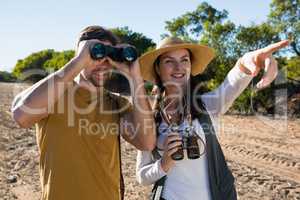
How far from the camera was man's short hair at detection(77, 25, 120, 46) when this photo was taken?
2.24 meters

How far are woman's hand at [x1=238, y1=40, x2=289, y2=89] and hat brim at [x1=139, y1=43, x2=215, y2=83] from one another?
0.96ft

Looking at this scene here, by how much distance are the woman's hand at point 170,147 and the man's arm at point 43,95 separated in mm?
598

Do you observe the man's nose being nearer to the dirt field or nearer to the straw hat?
the straw hat

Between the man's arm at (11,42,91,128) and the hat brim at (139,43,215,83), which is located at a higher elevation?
the hat brim at (139,43,215,83)

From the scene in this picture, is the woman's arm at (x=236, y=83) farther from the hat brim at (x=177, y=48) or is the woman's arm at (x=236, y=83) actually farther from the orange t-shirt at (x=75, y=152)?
the orange t-shirt at (x=75, y=152)

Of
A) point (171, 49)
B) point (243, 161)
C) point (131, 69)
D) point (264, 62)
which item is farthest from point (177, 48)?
point (243, 161)

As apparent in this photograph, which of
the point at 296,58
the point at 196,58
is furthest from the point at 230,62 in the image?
the point at 196,58

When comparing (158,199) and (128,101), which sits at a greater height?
(128,101)

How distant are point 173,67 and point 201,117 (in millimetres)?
331

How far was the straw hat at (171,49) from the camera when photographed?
2.54 meters

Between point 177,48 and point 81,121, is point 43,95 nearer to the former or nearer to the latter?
point 81,121

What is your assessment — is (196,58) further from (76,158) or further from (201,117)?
(76,158)

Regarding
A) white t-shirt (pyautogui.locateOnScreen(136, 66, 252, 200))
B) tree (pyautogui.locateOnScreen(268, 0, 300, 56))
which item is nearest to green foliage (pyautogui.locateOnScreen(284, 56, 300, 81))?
tree (pyautogui.locateOnScreen(268, 0, 300, 56))

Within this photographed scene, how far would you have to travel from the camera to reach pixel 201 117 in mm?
2479
